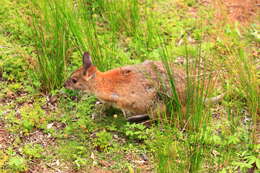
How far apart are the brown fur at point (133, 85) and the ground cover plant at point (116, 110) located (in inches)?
6.9

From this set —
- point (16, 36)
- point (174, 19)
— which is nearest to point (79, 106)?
point (16, 36)

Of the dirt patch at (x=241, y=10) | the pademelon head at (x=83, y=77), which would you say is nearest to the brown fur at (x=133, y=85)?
the pademelon head at (x=83, y=77)

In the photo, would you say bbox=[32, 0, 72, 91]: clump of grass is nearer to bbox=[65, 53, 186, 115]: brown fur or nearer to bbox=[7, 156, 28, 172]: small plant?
bbox=[65, 53, 186, 115]: brown fur

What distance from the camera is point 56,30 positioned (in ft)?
20.9

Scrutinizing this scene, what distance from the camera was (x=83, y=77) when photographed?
6.21 m

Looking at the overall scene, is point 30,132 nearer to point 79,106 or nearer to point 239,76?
point 79,106

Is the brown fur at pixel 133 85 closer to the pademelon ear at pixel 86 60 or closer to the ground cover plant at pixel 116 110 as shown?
the pademelon ear at pixel 86 60

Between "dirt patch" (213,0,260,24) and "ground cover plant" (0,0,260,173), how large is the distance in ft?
0.23

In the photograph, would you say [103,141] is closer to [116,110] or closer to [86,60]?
[116,110]

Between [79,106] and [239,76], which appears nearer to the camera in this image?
[239,76]

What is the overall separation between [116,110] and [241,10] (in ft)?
12.0

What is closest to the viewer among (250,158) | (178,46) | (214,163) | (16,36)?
(250,158)

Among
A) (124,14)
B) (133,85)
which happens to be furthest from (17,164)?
(124,14)

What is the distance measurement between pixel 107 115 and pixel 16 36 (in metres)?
2.15
